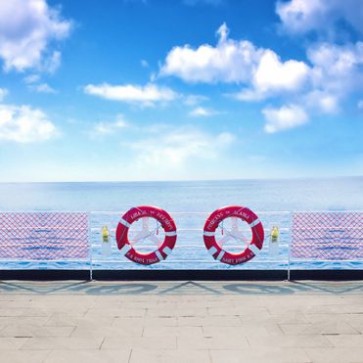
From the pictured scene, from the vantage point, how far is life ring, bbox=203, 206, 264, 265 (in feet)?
18.4

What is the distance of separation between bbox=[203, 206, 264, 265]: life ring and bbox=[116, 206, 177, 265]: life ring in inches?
20.5

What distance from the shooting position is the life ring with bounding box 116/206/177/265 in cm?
560

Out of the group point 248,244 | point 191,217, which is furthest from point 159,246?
point 191,217

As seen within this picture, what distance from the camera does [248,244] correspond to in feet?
18.6
